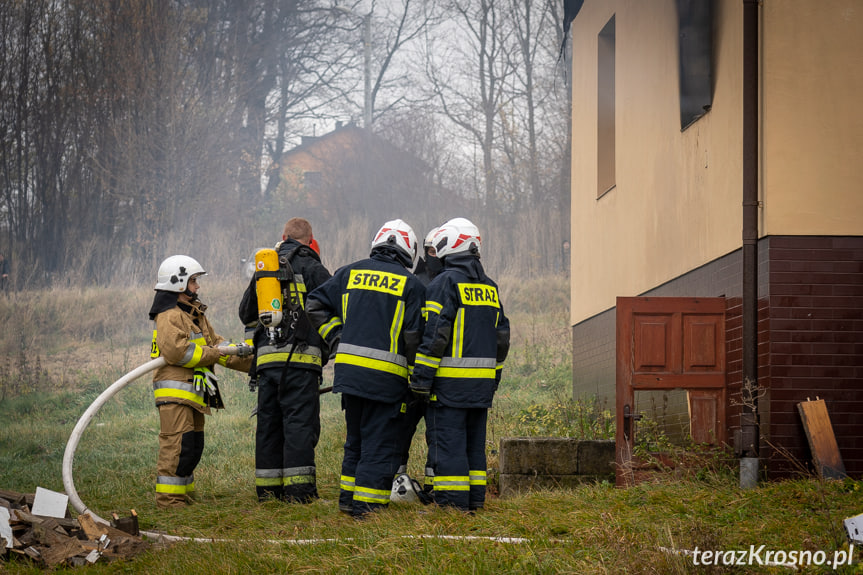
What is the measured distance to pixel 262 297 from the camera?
24.3ft

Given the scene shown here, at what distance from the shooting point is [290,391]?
7.44m

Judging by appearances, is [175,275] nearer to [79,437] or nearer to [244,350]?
[244,350]

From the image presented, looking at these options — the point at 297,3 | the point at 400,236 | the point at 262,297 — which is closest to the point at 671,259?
the point at 400,236

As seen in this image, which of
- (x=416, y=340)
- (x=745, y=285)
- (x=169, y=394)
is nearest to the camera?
(x=416, y=340)

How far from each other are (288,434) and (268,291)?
3.76 ft

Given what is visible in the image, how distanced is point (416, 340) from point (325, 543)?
1690 mm

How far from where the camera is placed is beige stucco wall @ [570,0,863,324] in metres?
7.07

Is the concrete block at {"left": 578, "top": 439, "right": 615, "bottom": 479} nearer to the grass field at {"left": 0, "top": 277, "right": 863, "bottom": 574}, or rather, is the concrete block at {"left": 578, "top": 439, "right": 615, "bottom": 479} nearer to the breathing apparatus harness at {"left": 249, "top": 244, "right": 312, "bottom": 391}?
the grass field at {"left": 0, "top": 277, "right": 863, "bottom": 574}

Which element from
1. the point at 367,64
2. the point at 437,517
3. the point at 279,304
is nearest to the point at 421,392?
the point at 437,517

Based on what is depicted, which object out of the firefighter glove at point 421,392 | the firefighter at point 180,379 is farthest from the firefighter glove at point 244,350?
the firefighter glove at point 421,392

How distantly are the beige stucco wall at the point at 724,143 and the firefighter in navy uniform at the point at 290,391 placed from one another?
11.3ft

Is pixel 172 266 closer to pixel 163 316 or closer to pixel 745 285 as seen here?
pixel 163 316

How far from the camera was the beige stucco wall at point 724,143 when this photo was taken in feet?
23.2

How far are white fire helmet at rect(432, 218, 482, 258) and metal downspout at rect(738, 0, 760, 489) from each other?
2.15m
